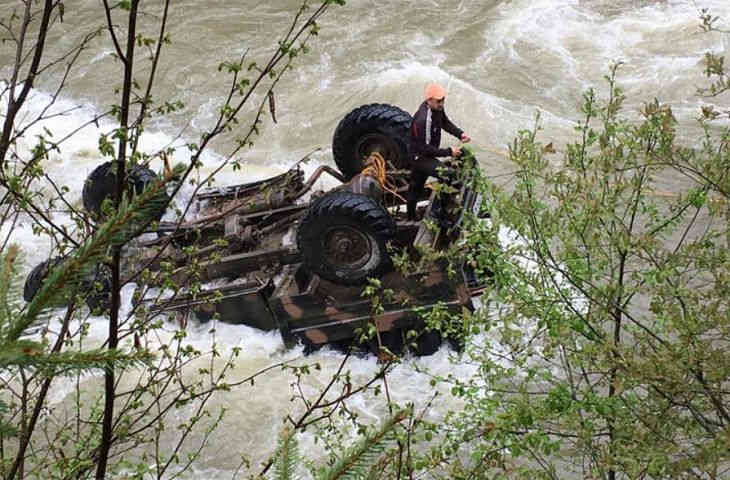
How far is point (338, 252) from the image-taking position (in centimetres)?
761

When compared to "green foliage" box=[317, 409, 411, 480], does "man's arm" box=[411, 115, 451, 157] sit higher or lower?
lower

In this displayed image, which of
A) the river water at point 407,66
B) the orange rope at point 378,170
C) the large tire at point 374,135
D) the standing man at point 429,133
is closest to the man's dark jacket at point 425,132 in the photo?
the standing man at point 429,133

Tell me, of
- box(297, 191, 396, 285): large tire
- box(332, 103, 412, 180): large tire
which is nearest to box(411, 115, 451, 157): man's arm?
box(332, 103, 412, 180): large tire

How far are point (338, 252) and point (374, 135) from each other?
5.89 ft

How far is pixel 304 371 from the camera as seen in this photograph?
4.22 m

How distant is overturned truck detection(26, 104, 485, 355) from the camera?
7496mm

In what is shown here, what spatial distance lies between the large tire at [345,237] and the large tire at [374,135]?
1420mm

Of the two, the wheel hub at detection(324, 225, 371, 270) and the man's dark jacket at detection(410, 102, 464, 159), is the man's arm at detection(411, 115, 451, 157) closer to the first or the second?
the man's dark jacket at detection(410, 102, 464, 159)

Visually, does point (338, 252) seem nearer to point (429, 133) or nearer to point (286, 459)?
point (429, 133)

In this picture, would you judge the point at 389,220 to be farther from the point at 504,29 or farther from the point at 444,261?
the point at 504,29

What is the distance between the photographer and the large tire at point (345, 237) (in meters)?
7.36

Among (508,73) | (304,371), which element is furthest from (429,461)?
(508,73)

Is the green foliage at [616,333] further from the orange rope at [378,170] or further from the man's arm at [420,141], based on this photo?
the orange rope at [378,170]

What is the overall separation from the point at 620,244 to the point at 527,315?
67 cm
